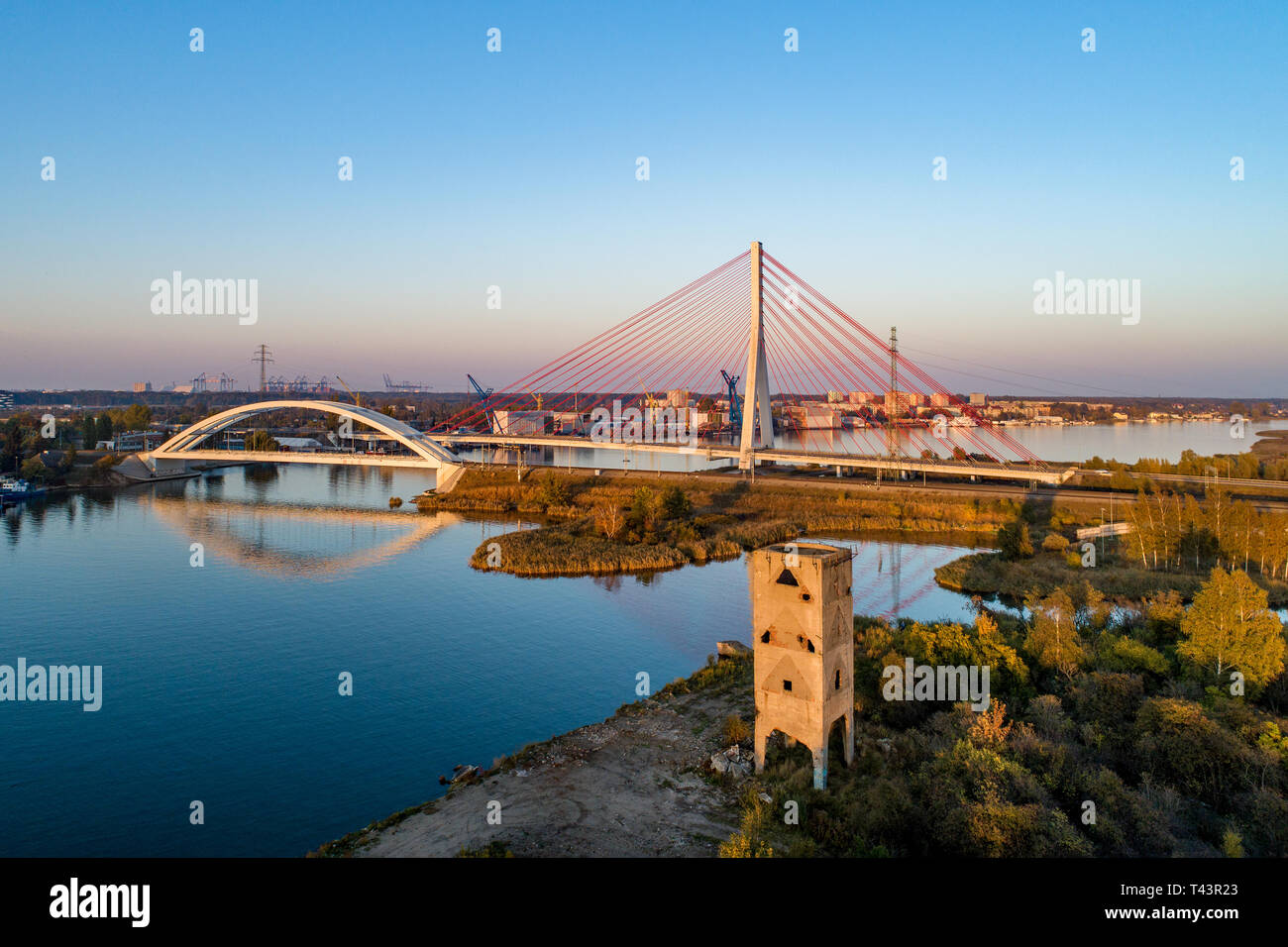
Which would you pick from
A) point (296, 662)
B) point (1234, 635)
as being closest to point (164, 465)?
point (296, 662)

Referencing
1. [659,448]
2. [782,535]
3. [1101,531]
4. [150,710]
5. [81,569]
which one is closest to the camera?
[150,710]

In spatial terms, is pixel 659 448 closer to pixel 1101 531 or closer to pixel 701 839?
pixel 1101 531

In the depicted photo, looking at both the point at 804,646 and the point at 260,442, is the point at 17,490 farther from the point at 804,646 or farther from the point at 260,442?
the point at 804,646

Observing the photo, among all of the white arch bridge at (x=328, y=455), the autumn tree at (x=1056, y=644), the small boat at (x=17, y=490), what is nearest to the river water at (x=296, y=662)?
the autumn tree at (x=1056, y=644)

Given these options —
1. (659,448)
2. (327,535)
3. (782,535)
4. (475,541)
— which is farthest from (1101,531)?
(327,535)

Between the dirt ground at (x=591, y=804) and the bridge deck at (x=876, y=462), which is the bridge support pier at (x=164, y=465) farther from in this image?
the dirt ground at (x=591, y=804)
